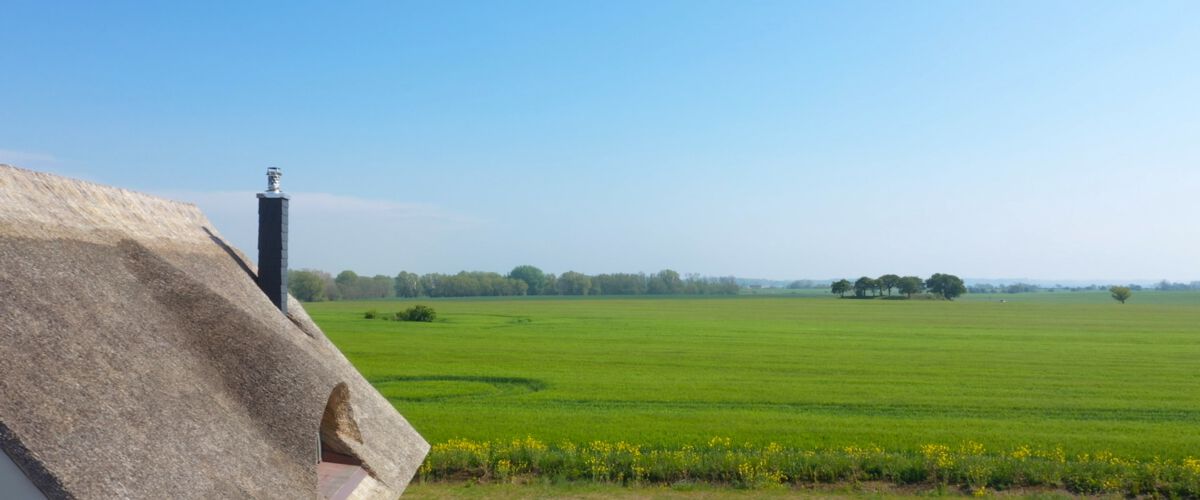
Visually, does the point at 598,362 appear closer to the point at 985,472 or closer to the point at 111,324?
the point at 985,472

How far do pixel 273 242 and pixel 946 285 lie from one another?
190 meters

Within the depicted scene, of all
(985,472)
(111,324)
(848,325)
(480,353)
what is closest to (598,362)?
(480,353)

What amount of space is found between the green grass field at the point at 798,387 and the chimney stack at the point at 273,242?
965 centimetres

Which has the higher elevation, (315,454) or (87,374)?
(87,374)

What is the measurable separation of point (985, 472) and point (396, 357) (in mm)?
33721

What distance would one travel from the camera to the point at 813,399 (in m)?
31.3

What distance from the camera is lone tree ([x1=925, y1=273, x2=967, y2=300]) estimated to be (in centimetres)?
18325

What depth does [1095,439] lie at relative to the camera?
23594mm

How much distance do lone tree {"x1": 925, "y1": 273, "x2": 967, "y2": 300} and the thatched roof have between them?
190m

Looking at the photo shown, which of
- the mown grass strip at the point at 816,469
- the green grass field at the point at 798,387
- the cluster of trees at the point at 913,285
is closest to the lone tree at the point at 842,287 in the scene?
the cluster of trees at the point at 913,285

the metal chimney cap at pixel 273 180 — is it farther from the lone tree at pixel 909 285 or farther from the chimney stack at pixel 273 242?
the lone tree at pixel 909 285

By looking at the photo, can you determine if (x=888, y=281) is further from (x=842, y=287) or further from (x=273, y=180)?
(x=273, y=180)

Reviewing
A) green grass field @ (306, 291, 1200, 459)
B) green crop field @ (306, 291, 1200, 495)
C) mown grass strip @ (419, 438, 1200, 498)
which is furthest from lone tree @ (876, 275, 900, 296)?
mown grass strip @ (419, 438, 1200, 498)

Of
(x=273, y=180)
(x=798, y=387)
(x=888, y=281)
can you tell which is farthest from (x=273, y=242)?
(x=888, y=281)
